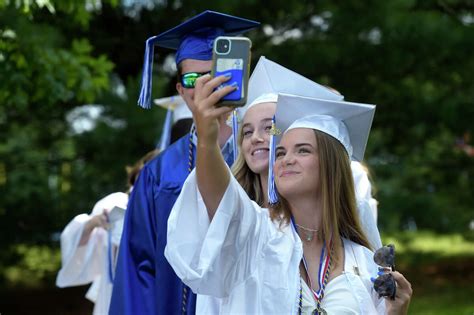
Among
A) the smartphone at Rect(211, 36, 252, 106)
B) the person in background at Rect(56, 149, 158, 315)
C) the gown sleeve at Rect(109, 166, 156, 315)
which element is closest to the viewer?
the smartphone at Rect(211, 36, 252, 106)

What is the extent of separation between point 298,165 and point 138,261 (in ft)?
3.37

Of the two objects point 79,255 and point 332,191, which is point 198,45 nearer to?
point 332,191

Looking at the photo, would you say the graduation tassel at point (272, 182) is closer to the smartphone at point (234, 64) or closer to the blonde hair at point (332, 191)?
the blonde hair at point (332, 191)

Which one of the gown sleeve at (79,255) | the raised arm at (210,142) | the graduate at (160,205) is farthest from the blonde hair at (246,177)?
the gown sleeve at (79,255)

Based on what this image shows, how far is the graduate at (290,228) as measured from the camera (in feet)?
8.49

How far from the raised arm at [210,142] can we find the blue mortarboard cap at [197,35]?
1028 millimetres

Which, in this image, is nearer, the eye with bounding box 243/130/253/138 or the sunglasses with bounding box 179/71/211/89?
the sunglasses with bounding box 179/71/211/89

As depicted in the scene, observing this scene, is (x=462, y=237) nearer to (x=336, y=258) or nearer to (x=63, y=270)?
(x=63, y=270)

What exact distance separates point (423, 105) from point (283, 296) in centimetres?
780

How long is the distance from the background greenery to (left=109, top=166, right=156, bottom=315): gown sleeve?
3.03 metres

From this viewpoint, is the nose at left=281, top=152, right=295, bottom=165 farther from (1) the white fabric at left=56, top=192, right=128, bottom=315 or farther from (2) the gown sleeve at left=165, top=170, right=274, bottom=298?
(1) the white fabric at left=56, top=192, right=128, bottom=315

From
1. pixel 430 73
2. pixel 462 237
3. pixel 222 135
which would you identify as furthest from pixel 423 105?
pixel 222 135

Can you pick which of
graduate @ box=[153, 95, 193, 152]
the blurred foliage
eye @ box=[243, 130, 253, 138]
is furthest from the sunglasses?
the blurred foliage

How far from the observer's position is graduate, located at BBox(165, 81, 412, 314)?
2588mm
